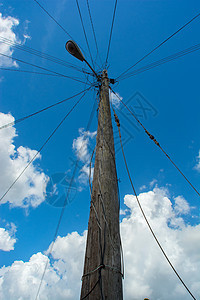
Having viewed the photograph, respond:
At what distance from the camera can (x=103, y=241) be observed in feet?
5.17

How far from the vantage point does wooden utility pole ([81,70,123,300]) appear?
1349 mm

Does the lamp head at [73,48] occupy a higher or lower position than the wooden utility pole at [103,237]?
higher

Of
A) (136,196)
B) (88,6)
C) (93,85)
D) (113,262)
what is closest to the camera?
(113,262)

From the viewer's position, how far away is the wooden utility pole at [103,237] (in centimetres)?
135

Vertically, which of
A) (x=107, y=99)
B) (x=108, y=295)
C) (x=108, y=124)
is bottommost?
(x=108, y=295)

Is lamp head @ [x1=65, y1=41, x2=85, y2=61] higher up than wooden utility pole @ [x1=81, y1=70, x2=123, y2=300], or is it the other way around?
lamp head @ [x1=65, y1=41, x2=85, y2=61]

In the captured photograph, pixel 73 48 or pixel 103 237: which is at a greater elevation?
pixel 73 48

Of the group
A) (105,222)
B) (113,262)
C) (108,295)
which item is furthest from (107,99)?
(108,295)

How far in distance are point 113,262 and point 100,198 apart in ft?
2.02

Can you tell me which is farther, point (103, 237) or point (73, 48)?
point (73, 48)

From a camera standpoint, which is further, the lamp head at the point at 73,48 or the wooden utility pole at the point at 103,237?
the lamp head at the point at 73,48

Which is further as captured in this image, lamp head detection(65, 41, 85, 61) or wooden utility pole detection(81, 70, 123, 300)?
lamp head detection(65, 41, 85, 61)

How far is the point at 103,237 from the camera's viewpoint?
160 centimetres

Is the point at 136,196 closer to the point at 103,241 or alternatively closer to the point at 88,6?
the point at 103,241
